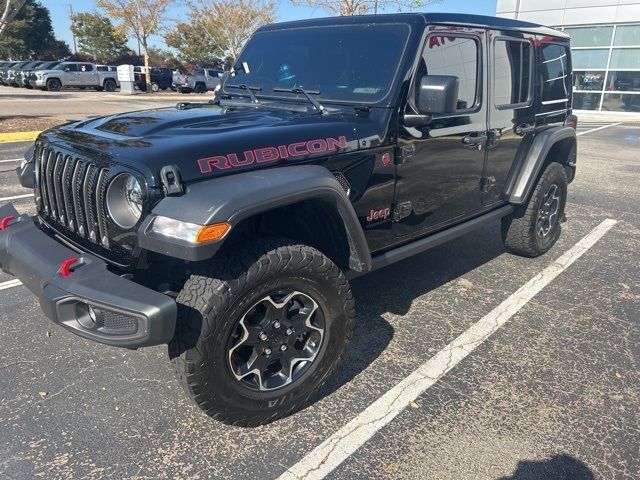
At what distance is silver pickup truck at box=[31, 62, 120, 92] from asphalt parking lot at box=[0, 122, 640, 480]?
28.7 metres

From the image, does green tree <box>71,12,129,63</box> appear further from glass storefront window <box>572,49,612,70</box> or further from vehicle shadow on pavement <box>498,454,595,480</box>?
vehicle shadow on pavement <box>498,454,595,480</box>

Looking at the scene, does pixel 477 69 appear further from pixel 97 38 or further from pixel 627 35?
pixel 97 38

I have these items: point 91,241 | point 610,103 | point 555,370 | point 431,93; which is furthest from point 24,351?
point 610,103

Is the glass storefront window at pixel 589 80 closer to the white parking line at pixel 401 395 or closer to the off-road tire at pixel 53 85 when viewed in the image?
the white parking line at pixel 401 395

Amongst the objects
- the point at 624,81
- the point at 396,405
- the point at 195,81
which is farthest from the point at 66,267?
the point at 195,81

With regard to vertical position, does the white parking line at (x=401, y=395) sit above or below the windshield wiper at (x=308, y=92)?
below

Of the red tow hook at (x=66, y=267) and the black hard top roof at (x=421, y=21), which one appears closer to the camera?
the red tow hook at (x=66, y=267)

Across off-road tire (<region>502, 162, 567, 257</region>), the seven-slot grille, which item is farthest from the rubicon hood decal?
off-road tire (<region>502, 162, 567, 257</region>)

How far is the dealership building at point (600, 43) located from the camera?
2086 cm

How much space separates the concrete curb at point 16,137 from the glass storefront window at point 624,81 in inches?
864

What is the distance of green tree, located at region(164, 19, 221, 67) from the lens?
51625 millimetres

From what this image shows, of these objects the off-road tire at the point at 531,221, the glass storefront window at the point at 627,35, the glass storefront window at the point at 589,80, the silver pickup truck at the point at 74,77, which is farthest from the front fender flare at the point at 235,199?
the silver pickup truck at the point at 74,77

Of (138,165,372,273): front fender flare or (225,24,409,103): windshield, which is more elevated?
(225,24,409,103): windshield

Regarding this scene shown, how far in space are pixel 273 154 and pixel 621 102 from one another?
24060 mm
